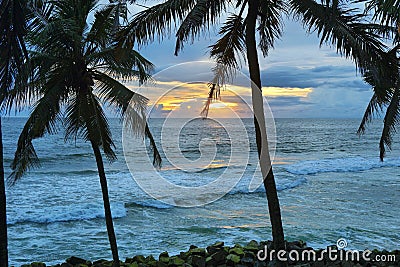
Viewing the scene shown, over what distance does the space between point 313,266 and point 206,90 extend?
392 cm

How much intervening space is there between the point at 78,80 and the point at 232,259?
4.20m

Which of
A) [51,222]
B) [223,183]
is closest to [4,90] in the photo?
[51,222]

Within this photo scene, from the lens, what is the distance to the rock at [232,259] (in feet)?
25.3

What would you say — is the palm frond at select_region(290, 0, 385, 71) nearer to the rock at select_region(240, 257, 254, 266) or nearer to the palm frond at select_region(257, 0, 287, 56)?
the palm frond at select_region(257, 0, 287, 56)

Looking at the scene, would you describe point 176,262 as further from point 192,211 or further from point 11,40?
point 192,211

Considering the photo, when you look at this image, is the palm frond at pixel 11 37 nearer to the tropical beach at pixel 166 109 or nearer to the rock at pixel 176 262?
the tropical beach at pixel 166 109

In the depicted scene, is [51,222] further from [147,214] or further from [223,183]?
[223,183]

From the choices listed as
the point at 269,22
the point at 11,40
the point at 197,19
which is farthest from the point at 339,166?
the point at 11,40

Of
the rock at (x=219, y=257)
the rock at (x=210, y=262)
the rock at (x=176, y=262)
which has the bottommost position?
the rock at (x=176, y=262)

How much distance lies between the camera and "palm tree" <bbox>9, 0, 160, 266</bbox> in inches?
249

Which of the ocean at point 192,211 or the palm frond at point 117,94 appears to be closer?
the palm frond at point 117,94

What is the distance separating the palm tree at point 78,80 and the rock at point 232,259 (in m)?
2.03

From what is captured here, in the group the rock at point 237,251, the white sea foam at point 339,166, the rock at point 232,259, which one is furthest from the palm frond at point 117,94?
the white sea foam at point 339,166

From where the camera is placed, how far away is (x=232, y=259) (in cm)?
777
